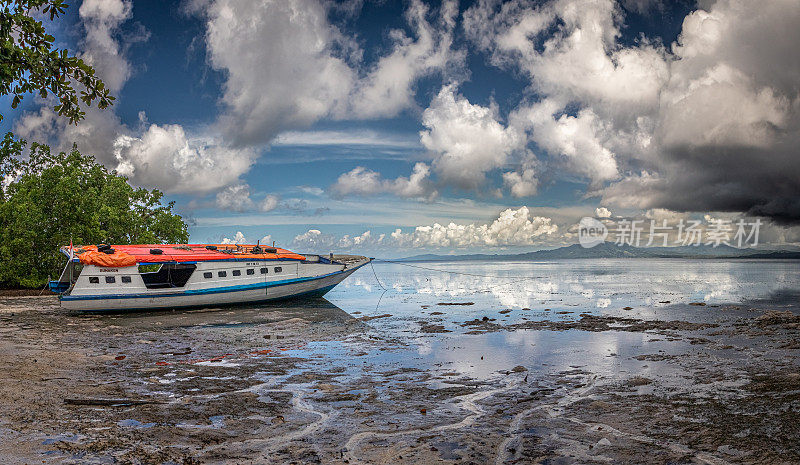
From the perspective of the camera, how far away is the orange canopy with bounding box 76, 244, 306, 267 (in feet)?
91.5

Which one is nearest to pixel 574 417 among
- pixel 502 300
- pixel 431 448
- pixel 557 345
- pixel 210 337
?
pixel 431 448

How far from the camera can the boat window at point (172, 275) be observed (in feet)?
97.7

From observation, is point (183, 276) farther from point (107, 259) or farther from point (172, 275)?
point (107, 259)

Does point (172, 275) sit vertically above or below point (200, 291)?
above

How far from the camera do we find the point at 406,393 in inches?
427

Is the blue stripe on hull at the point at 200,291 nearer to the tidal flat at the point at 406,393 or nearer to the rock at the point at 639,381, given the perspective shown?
the tidal flat at the point at 406,393

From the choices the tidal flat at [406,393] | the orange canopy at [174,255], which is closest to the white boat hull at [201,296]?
the orange canopy at [174,255]

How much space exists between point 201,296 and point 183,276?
162cm

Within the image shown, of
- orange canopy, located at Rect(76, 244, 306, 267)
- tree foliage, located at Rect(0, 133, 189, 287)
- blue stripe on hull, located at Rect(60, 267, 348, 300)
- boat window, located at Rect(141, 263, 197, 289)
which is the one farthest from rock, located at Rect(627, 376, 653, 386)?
tree foliage, located at Rect(0, 133, 189, 287)

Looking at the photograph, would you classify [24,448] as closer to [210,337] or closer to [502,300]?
[210,337]

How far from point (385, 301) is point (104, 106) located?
31.5 meters

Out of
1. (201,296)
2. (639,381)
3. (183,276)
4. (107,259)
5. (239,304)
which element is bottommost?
(239,304)

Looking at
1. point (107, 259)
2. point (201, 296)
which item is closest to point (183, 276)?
point (201, 296)

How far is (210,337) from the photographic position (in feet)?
65.6
